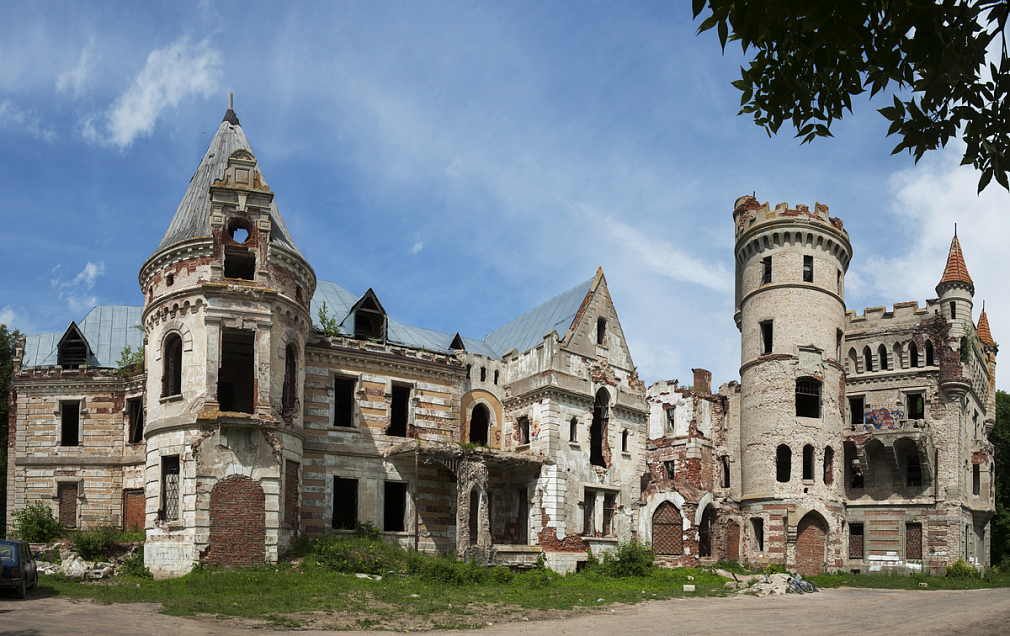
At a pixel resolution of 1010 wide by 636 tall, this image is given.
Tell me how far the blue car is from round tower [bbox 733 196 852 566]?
107 ft

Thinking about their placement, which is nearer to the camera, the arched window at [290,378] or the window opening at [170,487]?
the window opening at [170,487]

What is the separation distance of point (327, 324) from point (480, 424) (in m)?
8.19

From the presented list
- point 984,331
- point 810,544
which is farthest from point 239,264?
point 984,331

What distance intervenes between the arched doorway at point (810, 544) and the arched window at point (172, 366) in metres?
29.4

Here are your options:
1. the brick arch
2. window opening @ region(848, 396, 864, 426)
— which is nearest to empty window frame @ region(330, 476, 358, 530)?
the brick arch

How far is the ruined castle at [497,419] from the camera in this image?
27906mm

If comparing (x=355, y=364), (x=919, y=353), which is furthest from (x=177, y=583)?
(x=919, y=353)

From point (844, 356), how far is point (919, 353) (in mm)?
3729

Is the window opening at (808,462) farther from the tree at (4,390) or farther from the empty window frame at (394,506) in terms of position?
the tree at (4,390)

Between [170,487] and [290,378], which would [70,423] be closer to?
[170,487]

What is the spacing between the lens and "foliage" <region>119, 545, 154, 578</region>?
26.5 metres

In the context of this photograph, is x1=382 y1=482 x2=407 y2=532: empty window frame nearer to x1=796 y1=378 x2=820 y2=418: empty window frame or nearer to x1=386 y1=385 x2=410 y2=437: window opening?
x1=386 y1=385 x2=410 y2=437: window opening

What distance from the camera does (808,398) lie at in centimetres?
4525

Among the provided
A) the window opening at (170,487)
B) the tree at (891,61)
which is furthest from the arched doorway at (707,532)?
the tree at (891,61)
